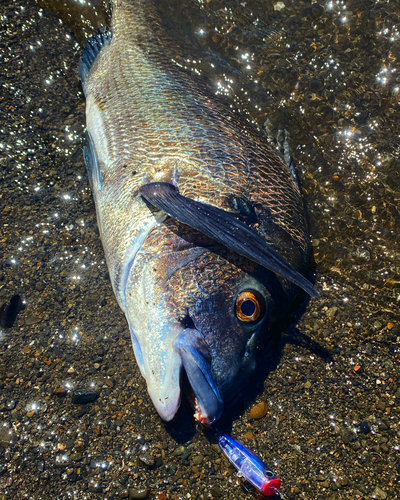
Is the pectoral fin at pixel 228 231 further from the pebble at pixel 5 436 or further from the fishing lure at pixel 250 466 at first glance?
the pebble at pixel 5 436

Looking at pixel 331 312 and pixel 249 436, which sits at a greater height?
pixel 331 312

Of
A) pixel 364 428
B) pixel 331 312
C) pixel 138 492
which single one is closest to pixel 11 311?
pixel 138 492

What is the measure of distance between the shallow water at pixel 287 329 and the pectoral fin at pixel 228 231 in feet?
3.52

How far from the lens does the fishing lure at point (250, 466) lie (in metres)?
2.39

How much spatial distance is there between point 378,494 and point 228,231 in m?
1.97

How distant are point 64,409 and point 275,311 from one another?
5.35ft

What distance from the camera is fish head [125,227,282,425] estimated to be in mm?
2150

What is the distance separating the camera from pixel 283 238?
2.64m

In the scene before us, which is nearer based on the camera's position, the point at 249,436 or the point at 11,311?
the point at 249,436

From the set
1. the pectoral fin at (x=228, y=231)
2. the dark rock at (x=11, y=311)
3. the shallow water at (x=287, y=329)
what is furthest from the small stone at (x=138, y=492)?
the pectoral fin at (x=228, y=231)

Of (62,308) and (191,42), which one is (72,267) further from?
(191,42)

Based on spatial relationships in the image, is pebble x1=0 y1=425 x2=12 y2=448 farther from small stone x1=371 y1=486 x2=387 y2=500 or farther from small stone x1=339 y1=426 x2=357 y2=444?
small stone x1=371 y1=486 x2=387 y2=500

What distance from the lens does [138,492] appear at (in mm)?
2449

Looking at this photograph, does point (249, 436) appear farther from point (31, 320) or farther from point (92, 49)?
point (92, 49)
